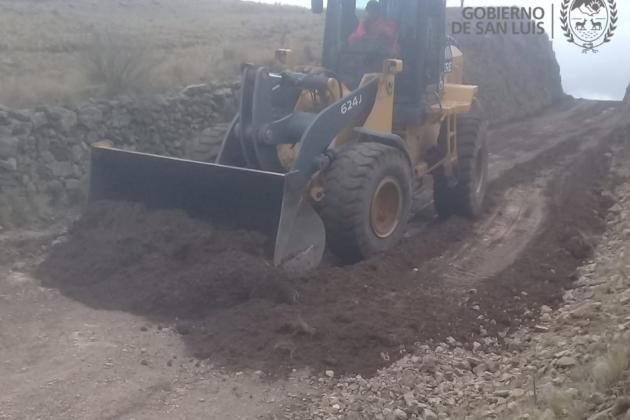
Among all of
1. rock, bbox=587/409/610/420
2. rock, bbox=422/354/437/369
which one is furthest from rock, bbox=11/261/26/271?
rock, bbox=587/409/610/420

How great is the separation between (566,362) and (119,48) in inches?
350

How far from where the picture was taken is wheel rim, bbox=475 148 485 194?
9727mm

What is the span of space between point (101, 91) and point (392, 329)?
653cm

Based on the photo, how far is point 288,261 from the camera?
6.57 meters

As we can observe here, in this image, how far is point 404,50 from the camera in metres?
8.34

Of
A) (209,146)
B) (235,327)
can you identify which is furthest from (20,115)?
(235,327)

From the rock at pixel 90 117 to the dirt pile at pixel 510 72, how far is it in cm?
1295

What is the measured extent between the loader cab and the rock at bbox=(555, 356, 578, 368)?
4.07 metres

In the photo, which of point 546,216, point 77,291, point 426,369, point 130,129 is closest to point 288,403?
point 426,369

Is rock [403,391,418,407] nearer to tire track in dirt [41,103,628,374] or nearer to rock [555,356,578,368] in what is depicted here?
tire track in dirt [41,103,628,374]

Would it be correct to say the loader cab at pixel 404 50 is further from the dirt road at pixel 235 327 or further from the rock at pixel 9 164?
the rock at pixel 9 164

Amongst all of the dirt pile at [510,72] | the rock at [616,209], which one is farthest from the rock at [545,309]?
the dirt pile at [510,72]

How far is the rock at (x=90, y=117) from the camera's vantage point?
Answer: 961 centimetres

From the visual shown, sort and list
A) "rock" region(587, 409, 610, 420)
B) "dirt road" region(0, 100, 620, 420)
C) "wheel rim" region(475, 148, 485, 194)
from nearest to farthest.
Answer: "rock" region(587, 409, 610, 420)
"dirt road" region(0, 100, 620, 420)
"wheel rim" region(475, 148, 485, 194)
